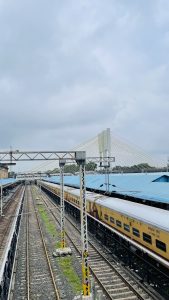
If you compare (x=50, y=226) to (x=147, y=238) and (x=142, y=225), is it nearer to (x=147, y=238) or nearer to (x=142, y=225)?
(x=142, y=225)

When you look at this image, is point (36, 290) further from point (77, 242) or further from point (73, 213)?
point (73, 213)

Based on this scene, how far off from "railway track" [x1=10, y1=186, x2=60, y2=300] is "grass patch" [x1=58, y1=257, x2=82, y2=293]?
2.53 feet

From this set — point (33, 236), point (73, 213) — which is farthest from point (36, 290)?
point (73, 213)

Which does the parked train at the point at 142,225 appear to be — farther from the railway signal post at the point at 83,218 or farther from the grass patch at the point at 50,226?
the grass patch at the point at 50,226

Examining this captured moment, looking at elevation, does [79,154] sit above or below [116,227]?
above

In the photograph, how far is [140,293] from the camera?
15.1m

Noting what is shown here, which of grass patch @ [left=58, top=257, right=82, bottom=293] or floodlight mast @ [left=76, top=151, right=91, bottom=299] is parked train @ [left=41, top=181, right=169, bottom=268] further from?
grass patch @ [left=58, top=257, right=82, bottom=293]

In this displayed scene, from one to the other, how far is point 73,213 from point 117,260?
2219cm

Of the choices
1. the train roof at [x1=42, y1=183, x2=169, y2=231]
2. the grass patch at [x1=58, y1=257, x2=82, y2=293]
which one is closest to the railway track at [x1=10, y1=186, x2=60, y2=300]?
the grass patch at [x1=58, y1=257, x2=82, y2=293]

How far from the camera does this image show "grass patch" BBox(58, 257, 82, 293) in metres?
17.0

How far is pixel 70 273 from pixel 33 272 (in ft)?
7.55

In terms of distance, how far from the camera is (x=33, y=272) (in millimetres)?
19688

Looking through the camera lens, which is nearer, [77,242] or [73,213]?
[77,242]

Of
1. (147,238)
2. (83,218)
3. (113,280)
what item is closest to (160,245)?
(147,238)
